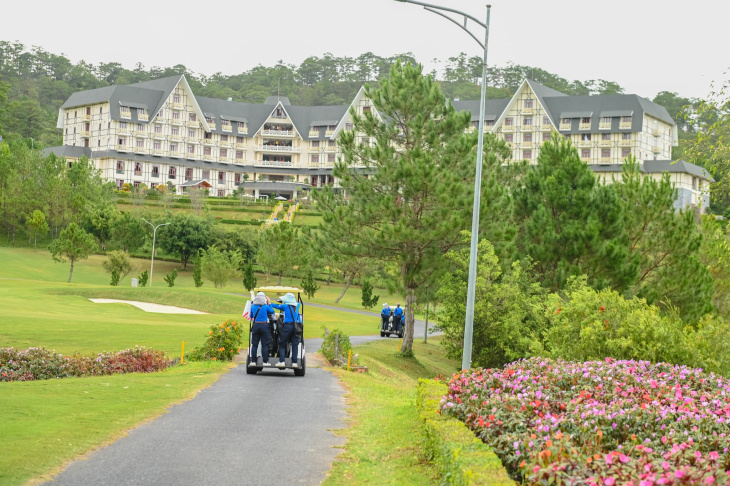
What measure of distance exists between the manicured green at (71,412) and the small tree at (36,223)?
6875 centimetres

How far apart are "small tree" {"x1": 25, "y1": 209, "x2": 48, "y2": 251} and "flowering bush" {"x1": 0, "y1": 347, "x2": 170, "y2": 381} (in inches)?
2636

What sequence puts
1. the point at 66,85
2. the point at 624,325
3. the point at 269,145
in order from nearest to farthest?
the point at 624,325 < the point at 269,145 < the point at 66,85

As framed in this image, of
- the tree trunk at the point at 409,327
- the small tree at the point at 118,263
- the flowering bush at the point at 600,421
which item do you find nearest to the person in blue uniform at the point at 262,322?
the flowering bush at the point at 600,421

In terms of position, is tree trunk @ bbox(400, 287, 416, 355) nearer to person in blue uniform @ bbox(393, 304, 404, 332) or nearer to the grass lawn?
person in blue uniform @ bbox(393, 304, 404, 332)

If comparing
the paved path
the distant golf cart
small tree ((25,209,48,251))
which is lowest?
the distant golf cart

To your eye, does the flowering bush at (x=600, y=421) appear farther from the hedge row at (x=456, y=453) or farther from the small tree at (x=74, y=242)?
the small tree at (x=74, y=242)

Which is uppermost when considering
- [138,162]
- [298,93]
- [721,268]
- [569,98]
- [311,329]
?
[298,93]

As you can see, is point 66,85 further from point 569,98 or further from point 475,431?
point 475,431

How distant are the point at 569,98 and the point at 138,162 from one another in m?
59.2

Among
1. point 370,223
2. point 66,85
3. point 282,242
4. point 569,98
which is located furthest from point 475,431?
point 66,85

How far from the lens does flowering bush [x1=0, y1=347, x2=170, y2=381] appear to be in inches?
754

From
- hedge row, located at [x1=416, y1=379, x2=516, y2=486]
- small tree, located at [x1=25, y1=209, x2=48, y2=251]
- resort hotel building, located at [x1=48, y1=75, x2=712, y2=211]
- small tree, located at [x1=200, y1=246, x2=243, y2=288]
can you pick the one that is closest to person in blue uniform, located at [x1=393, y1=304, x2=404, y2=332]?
hedge row, located at [x1=416, y1=379, x2=516, y2=486]

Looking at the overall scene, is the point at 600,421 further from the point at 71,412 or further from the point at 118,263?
the point at 118,263

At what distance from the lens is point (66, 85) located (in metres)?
163
